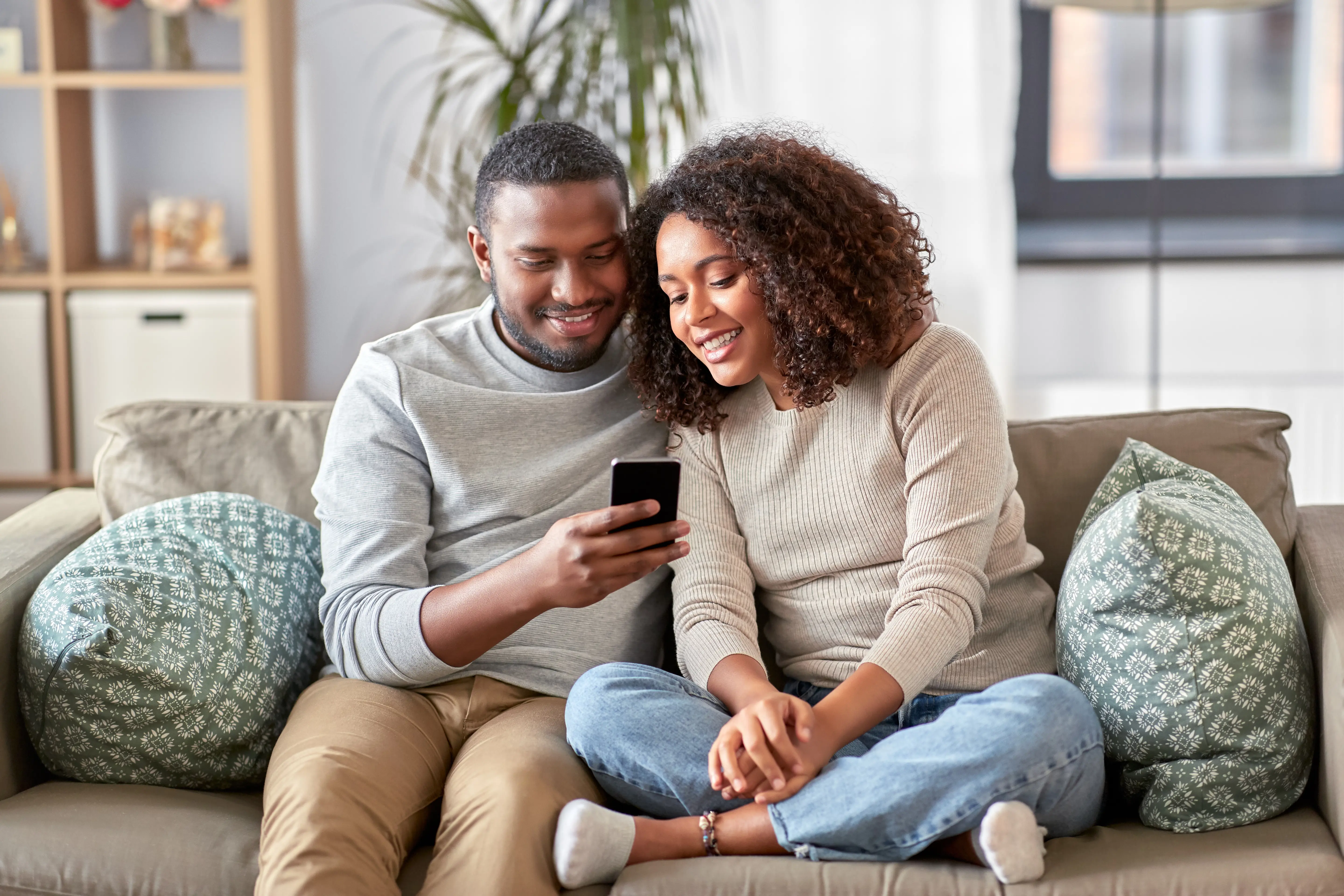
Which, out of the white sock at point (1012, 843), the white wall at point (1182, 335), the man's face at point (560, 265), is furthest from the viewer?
the white wall at point (1182, 335)

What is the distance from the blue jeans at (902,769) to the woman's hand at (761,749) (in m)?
0.03

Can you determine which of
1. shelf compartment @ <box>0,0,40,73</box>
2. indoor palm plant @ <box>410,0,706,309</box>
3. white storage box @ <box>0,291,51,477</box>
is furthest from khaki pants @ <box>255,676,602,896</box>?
shelf compartment @ <box>0,0,40,73</box>

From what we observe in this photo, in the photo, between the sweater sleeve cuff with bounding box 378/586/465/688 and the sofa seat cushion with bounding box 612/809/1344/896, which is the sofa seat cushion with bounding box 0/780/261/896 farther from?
the sofa seat cushion with bounding box 612/809/1344/896

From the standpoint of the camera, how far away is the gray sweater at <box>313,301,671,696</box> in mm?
1509

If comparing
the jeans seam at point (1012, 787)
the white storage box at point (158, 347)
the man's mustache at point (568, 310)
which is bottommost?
the jeans seam at point (1012, 787)

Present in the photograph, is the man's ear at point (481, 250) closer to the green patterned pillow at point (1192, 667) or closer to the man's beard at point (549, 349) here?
the man's beard at point (549, 349)

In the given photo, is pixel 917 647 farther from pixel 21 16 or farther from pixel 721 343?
pixel 21 16

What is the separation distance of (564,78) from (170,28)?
3.18 ft

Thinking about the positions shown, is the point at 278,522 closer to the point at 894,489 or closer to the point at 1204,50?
the point at 894,489

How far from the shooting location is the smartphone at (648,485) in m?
1.29

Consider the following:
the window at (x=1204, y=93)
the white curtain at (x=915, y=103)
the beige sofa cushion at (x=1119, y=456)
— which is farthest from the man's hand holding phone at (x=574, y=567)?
the window at (x=1204, y=93)

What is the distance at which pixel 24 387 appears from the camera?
2906 mm

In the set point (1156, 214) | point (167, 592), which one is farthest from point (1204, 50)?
point (167, 592)

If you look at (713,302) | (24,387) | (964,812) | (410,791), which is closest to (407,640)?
(410,791)
